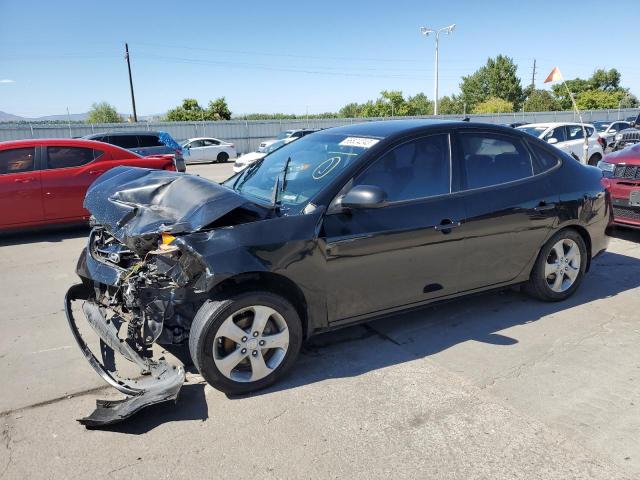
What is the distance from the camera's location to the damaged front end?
9.96 feet

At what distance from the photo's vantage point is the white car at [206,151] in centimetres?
2562

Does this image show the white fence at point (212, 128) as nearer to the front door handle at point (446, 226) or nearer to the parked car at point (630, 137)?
the parked car at point (630, 137)

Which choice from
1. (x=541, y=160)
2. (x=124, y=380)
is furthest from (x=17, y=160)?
(x=541, y=160)

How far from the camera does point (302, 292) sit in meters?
3.36

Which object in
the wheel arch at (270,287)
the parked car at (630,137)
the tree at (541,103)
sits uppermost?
the tree at (541,103)

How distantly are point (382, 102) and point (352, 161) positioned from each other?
2378 inches

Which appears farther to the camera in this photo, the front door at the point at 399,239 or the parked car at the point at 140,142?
the parked car at the point at 140,142

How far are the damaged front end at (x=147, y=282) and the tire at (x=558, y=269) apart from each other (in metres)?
2.92

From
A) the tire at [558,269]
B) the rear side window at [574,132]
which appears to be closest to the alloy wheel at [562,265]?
the tire at [558,269]

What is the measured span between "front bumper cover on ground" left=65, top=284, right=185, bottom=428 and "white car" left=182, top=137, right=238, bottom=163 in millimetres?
22771

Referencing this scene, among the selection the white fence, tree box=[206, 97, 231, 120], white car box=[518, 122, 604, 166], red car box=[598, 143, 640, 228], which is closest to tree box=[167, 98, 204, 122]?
tree box=[206, 97, 231, 120]

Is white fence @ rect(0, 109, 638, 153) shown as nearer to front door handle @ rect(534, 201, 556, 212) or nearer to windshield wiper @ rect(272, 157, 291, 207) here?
front door handle @ rect(534, 201, 556, 212)

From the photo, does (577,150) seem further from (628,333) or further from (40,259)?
(40,259)

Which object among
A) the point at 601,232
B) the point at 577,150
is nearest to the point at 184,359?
the point at 601,232
